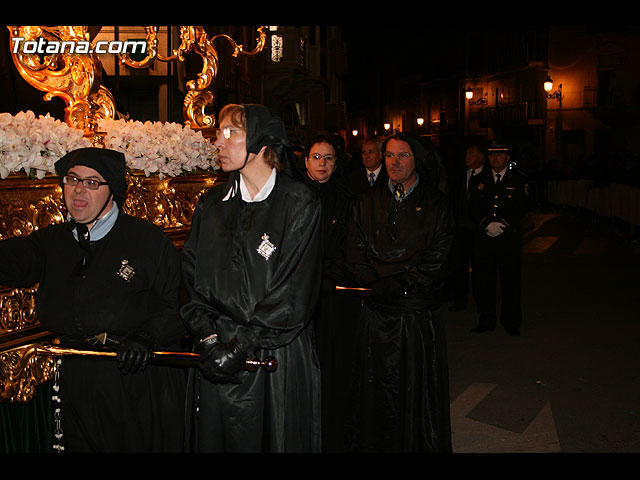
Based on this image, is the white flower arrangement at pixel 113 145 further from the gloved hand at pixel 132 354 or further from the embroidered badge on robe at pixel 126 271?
the gloved hand at pixel 132 354

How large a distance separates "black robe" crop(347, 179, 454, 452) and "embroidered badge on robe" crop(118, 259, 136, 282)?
68.2 inches

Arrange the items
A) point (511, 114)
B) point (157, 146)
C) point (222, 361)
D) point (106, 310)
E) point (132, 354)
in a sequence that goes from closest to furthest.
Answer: point (222, 361) → point (132, 354) → point (106, 310) → point (157, 146) → point (511, 114)

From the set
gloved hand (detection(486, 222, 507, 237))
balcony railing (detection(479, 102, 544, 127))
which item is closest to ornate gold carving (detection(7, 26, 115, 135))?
gloved hand (detection(486, 222, 507, 237))

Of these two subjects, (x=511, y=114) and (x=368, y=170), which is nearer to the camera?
(x=368, y=170)

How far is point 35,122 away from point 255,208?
1.38 metres

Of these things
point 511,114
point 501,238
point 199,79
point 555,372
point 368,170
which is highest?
point 511,114

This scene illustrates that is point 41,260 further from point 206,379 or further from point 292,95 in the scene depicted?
point 292,95

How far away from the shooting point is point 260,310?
10.1ft

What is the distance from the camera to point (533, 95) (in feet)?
127

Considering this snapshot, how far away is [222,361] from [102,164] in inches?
43.4

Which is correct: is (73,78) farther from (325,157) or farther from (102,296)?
(102,296)

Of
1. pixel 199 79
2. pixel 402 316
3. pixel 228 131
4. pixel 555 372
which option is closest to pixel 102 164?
pixel 228 131

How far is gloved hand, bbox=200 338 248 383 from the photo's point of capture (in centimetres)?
293

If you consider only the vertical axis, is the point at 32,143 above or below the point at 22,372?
above
